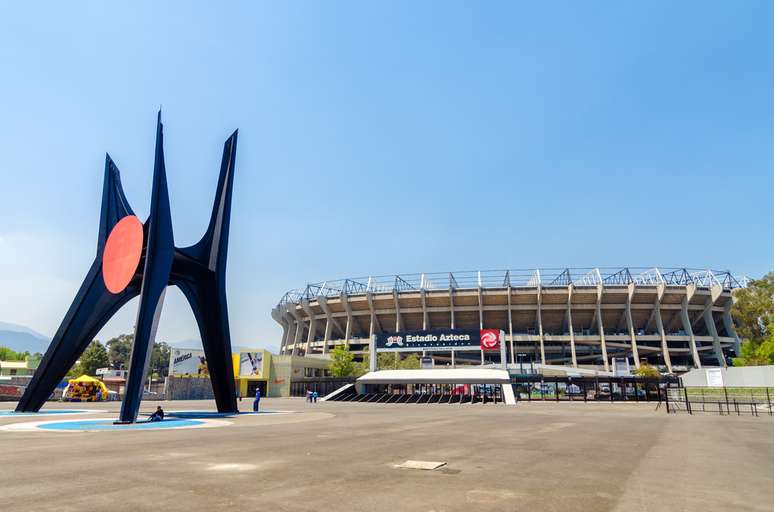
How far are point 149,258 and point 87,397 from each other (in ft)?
104

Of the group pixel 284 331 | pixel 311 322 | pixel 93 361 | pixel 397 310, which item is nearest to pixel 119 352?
pixel 93 361

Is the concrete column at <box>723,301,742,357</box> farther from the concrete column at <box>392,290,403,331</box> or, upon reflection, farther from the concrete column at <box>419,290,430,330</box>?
the concrete column at <box>392,290,403,331</box>

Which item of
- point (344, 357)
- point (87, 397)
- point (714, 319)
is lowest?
point (87, 397)

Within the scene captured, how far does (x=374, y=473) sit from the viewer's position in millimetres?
9414

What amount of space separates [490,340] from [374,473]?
46.6m

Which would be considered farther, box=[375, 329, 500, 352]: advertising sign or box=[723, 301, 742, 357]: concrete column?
box=[723, 301, 742, 357]: concrete column

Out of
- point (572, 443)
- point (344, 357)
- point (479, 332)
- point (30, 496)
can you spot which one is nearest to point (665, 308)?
point (479, 332)

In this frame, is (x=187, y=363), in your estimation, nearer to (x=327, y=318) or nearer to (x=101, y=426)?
(x=327, y=318)

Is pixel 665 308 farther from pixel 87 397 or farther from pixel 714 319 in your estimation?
pixel 87 397

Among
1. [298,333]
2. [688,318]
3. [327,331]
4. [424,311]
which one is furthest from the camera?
[298,333]

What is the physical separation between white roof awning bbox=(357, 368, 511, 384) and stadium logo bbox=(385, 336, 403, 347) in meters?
5.08

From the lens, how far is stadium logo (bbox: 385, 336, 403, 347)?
57.3 m

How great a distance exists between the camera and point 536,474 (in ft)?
30.8

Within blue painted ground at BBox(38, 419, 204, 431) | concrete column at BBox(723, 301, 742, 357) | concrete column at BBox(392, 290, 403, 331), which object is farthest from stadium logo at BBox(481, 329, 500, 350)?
concrete column at BBox(723, 301, 742, 357)
